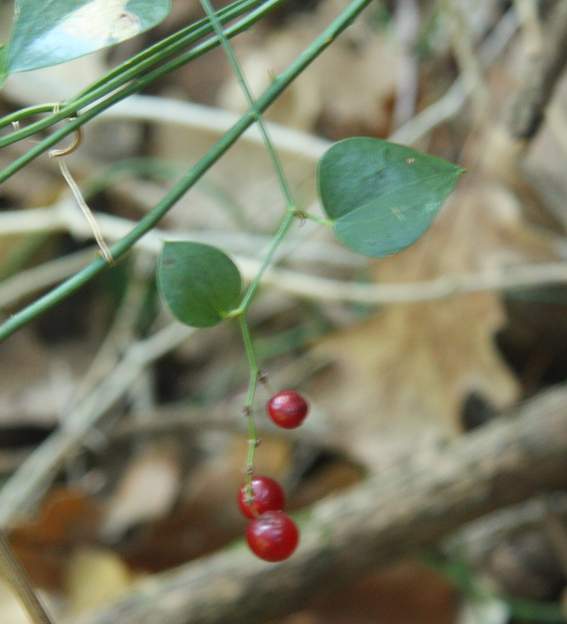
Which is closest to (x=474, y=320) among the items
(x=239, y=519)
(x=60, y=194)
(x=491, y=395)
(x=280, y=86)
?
(x=491, y=395)

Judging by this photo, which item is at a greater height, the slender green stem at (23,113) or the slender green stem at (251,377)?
the slender green stem at (23,113)

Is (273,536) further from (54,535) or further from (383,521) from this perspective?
(54,535)

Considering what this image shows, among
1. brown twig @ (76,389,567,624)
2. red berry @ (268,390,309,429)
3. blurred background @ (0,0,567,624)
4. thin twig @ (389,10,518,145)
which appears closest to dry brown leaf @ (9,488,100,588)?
blurred background @ (0,0,567,624)

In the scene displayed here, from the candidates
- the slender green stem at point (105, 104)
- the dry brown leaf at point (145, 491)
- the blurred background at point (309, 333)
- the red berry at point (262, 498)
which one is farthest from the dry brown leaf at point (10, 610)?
the slender green stem at point (105, 104)

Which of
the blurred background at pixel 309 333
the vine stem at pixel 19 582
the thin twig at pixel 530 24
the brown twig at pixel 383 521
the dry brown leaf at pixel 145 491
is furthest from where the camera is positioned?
the dry brown leaf at pixel 145 491

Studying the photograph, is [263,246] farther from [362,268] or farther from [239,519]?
[239,519]

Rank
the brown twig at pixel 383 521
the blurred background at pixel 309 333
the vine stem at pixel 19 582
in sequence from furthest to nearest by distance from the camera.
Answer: the blurred background at pixel 309 333 < the brown twig at pixel 383 521 < the vine stem at pixel 19 582

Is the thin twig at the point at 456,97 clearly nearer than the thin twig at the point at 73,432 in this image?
No

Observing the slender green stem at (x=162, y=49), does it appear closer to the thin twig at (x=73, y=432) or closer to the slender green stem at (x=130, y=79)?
the slender green stem at (x=130, y=79)

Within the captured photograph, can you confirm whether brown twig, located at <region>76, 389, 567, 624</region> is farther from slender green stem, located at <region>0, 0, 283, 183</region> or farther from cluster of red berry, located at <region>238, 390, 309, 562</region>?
slender green stem, located at <region>0, 0, 283, 183</region>
